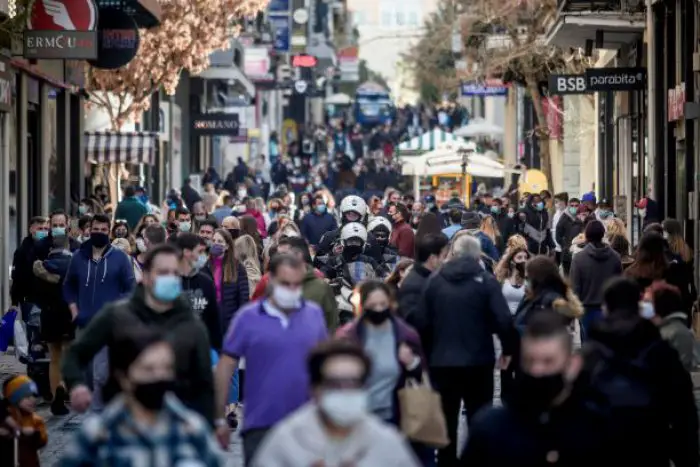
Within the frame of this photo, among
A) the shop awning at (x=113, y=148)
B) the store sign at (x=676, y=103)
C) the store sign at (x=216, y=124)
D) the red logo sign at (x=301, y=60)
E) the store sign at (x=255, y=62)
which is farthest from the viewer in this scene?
the red logo sign at (x=301, y=60)

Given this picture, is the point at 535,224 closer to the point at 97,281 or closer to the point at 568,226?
the point at 568,226

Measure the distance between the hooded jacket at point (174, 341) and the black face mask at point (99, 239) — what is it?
17.4 ft

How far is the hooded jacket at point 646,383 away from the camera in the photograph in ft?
31.2

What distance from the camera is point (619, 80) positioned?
29734 mm

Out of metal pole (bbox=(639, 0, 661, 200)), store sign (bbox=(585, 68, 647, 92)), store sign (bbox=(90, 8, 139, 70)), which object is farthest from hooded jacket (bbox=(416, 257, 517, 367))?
store sign (bbox=(90, 8, 139, 70))

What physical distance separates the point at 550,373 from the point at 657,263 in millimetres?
7191

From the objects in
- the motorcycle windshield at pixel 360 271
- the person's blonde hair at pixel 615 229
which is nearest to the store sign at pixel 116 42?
the person's blonde hair at pixel 615 229

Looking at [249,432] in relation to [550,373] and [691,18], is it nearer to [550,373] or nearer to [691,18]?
[550,373]

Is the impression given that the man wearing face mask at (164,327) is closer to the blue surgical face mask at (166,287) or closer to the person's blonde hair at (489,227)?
the blue surgical face mask at (166,287)

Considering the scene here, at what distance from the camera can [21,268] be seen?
60.0 ft

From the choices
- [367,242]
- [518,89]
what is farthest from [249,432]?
[518,89]

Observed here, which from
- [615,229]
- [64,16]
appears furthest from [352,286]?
[64,16]

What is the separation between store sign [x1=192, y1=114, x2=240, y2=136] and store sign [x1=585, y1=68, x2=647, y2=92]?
2118 centimetres

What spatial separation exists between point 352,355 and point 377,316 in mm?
3628
